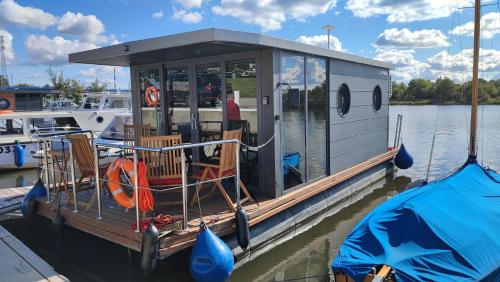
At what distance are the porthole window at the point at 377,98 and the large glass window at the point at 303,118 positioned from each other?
2545 millimetres

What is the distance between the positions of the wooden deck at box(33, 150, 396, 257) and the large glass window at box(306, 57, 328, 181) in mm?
464

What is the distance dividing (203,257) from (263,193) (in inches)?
74.7

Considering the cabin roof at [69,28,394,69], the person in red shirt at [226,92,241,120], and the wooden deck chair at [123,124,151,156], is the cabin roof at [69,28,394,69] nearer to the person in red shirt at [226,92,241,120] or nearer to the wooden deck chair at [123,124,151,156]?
the person in red shirt at [226,92,241,120]

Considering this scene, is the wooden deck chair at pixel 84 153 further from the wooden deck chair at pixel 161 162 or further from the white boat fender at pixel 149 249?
the white boat fender at pixel 149 249

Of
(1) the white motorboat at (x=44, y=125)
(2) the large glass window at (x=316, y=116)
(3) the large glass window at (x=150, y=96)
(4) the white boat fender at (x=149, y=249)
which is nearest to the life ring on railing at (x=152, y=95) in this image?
(3) the large glass window at (x=150, y=96)

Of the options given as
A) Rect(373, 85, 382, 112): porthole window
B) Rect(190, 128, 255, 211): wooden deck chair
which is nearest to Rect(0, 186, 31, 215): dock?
Rect(190, 128, 255, 211): wooden deck chair

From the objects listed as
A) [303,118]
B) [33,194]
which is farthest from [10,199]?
[303,118]

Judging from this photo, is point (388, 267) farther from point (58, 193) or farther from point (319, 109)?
point (58, 193)

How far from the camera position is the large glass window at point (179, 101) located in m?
6.15

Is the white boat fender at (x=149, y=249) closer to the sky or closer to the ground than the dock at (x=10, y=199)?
closer to the sky

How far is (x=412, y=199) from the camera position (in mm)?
4309

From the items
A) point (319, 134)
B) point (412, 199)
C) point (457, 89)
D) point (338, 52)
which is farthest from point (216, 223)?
point (457, 89)

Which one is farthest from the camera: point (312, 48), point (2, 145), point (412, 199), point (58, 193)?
point (2, 145)

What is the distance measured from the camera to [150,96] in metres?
6.66
